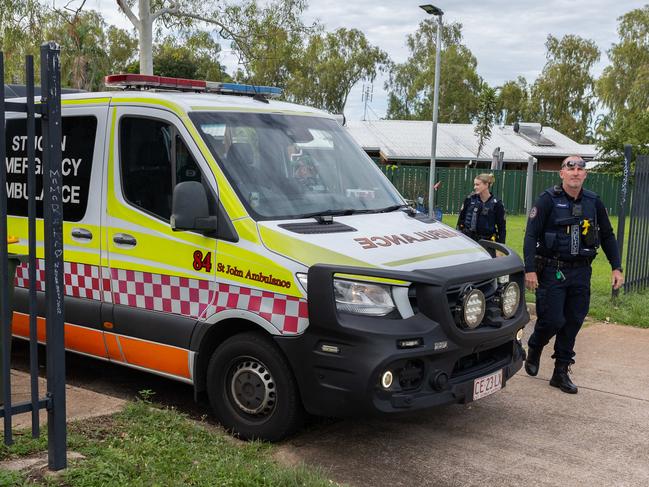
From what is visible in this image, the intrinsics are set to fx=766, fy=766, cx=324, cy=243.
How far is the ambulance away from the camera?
432 cm

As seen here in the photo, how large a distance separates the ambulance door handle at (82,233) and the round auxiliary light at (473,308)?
8.84 feet

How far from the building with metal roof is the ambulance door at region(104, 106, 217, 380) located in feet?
113

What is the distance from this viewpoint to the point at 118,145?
534 cm

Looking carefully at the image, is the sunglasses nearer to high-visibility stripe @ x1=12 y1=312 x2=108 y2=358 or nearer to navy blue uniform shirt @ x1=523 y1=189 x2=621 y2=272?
navy blue uniform shirt @ x1=523 y1=189 x2=621 y2=272

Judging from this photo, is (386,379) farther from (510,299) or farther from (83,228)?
(83,228)

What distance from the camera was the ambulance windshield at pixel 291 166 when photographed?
193 inches

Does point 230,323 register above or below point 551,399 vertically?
above

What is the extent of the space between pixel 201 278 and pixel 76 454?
4.34 ft

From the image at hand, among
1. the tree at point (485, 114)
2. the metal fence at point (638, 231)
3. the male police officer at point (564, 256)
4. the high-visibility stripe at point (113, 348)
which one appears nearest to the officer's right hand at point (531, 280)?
the male police officer at point (564, 256)

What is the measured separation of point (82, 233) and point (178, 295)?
1016 millimetres

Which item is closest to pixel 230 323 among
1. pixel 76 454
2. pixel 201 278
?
pixel 201 278

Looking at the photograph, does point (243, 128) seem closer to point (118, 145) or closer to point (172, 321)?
point (118, 145)

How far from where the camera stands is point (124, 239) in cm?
522

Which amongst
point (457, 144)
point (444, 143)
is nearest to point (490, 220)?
point (444, 143)
